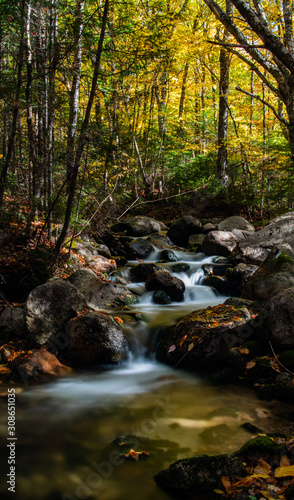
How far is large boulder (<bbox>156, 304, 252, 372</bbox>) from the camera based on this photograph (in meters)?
4.86

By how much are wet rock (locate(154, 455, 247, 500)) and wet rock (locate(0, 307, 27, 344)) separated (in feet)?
12.7

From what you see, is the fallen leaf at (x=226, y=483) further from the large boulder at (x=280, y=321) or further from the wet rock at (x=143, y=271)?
the wet rock at (x=143, y=271)

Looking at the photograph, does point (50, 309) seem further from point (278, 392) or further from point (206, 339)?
point (278, 392)

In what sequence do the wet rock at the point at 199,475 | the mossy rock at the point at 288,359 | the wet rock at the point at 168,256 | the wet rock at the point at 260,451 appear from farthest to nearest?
the wet rock at the point at 168,256 → the mossy rock at the point at 288,359 → the wet rock at the point at 260,451 → the wet rock at the point at 199,475

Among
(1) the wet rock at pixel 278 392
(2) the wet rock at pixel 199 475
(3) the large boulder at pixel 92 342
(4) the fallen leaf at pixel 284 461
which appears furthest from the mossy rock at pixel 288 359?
(3) the large boulder at pixel 92 342

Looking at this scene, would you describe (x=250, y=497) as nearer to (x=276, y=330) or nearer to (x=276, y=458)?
(x=276, y=458)

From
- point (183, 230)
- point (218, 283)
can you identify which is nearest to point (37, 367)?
point (218, 283)

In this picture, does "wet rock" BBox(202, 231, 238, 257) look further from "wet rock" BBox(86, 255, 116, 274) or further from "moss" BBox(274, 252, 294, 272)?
"moss" BBox(274, 252, 294, 272)

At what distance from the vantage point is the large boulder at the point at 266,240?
326 inches

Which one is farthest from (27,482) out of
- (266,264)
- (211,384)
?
(266,264)

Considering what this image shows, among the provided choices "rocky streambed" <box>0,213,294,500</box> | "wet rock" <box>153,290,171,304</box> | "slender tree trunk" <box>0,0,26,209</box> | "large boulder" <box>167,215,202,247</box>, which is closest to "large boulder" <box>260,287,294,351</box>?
"rocky streambed" <box>0,213,294,500</box>

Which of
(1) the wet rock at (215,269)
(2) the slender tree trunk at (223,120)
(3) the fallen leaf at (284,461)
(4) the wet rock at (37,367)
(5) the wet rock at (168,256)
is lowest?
(4) the wet rock at (37,367)

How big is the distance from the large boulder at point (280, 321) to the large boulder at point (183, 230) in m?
7.90

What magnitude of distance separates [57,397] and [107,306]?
2.88 metres
